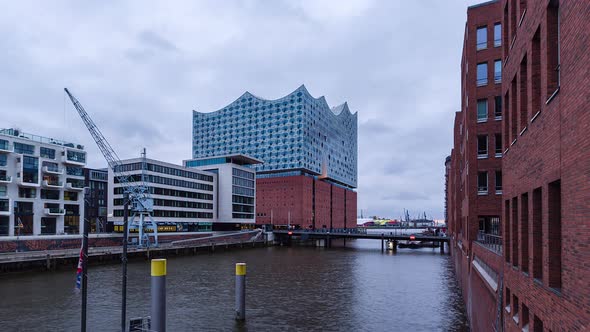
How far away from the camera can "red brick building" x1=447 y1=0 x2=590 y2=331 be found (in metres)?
8.77

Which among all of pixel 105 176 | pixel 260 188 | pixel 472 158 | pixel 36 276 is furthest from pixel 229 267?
pixel 260 188

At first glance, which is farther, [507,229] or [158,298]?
[158,298]

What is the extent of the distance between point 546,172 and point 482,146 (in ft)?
91.1

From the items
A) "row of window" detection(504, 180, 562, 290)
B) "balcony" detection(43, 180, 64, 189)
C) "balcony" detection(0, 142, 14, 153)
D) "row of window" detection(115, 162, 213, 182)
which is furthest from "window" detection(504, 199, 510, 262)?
"row of window" detection(115, 162, 213, 182)

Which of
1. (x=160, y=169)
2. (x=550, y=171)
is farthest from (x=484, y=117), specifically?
(x=160, y=169)

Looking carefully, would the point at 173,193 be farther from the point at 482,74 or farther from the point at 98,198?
the point at 482,74

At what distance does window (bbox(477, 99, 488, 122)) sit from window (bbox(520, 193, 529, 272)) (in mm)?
24565

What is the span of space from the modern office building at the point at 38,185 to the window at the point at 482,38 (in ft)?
274

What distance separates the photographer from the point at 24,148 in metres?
93.4

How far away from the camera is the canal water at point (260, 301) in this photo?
107 ft

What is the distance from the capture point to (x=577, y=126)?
902 centimetres

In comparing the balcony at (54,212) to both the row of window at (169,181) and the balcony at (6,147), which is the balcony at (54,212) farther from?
the row of window at (169,181)

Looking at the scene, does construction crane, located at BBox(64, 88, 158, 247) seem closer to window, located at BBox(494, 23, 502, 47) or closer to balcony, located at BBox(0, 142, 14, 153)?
balcony, located at BBox(0, 142, 14, 153)

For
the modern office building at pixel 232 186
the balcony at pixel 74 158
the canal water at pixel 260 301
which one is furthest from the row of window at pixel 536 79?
the modern office building at pixel 232 186
